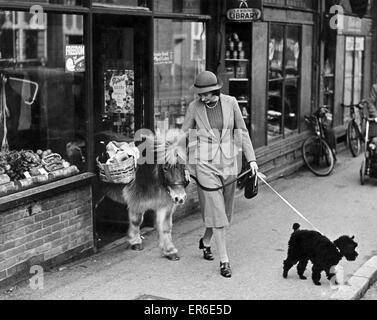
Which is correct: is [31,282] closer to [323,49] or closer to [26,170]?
[26,170]

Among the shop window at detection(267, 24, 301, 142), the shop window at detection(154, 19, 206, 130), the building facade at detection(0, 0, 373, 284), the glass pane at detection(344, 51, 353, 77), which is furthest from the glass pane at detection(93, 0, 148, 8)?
the glass pane at detection(344, 51, 353, 77)

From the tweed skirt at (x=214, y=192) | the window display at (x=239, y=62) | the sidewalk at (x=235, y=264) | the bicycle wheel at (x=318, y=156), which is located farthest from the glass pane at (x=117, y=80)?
the bicycle wheel at (x=318, y=156)

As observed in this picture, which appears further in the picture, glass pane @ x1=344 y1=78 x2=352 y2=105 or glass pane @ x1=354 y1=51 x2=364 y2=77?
glass pane @ x1=354 y1=51 x2=364 y2=77

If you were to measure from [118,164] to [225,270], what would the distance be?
1.57 m

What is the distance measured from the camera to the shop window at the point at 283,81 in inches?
478

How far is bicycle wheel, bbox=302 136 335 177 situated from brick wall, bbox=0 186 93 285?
6.18m

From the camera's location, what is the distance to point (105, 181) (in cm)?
766

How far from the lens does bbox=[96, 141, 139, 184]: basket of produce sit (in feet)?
24.1

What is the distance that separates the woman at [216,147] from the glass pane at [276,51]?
503cm

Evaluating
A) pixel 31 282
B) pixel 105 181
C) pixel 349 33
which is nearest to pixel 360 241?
pixel 105 181

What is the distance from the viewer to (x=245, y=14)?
10.0 m

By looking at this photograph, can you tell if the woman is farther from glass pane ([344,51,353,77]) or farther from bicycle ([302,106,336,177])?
glass pane ([344,51,353,77])

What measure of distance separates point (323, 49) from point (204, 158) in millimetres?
7958

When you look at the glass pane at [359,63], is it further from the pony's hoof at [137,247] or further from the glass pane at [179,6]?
the pony's hoof at [137,247]
